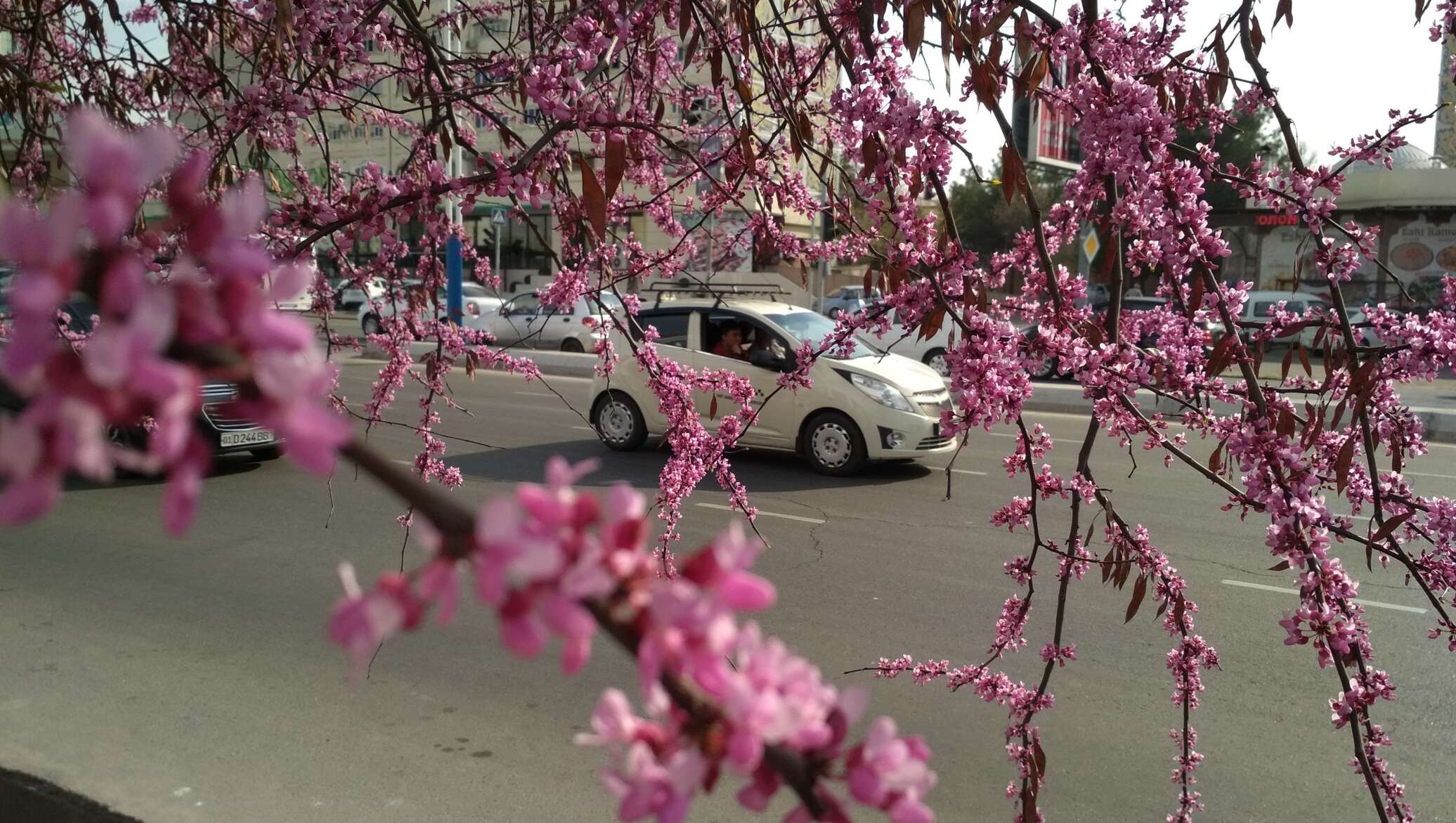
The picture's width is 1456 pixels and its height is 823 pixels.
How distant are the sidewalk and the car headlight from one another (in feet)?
3.83

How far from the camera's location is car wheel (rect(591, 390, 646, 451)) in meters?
11.3

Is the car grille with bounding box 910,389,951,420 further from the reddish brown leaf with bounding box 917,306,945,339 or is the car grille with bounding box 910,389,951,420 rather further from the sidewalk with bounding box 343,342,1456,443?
the reddish brown leaf with bounding box 917,306,945,339

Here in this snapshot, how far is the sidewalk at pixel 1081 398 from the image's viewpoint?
1336 centimetres

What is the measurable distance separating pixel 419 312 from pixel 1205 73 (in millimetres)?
2409

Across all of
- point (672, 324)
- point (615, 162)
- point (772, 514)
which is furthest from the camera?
point (672, 324)

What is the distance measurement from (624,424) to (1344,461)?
9.30m

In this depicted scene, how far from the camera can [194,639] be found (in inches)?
212

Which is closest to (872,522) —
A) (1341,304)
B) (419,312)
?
(419,312)

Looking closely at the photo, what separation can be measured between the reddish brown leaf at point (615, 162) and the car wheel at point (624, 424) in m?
8.92

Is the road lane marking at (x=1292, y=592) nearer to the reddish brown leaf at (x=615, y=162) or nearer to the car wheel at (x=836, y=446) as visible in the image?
the car wheel at (x=836, y=446)

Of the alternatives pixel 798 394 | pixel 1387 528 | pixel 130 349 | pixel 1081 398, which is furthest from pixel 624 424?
pixel 130 349

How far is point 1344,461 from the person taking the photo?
7.84ft

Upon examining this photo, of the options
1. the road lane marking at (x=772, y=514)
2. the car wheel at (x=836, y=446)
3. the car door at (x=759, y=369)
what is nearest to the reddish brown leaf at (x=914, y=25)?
the road lane marking at (x=772, y=514)

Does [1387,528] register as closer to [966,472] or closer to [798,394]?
[798,394]
